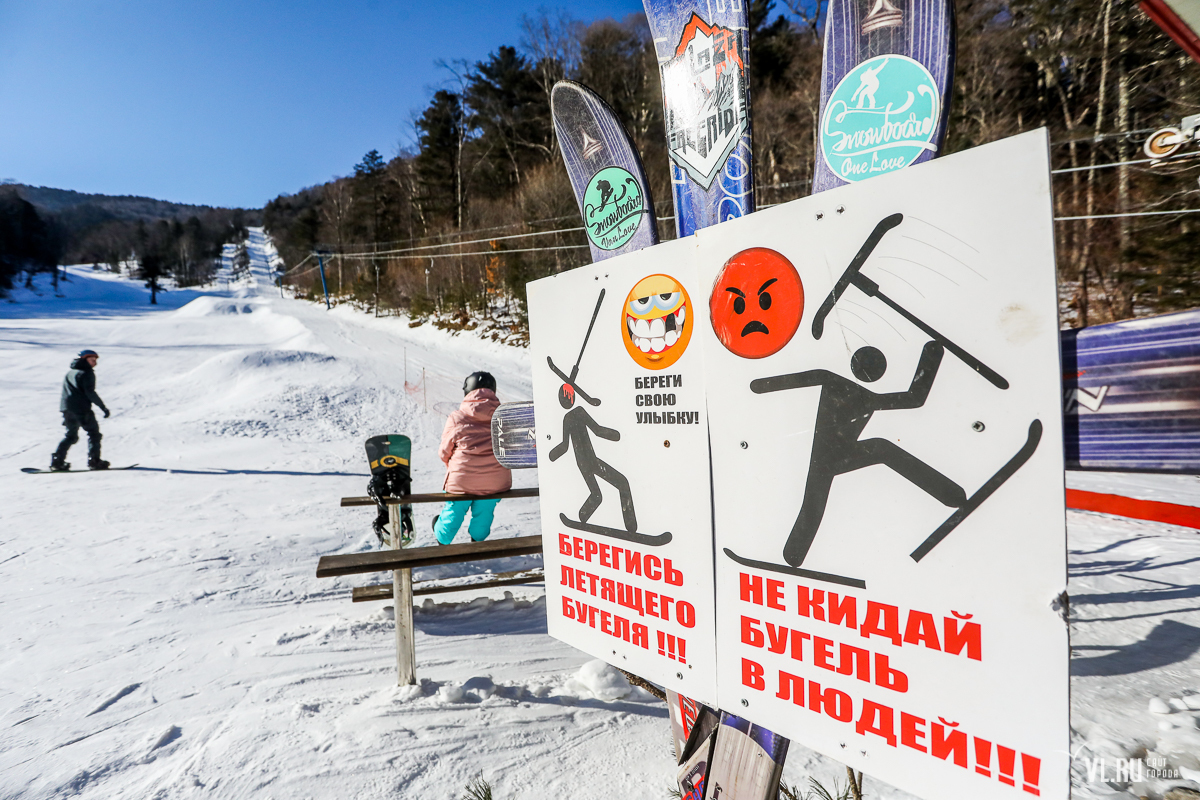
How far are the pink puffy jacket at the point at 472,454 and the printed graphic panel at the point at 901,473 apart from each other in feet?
10.6

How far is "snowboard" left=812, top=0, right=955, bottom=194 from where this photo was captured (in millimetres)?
1093

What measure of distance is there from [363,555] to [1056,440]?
2.67 metres

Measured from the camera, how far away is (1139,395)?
34.3 inches

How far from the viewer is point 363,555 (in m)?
2.73

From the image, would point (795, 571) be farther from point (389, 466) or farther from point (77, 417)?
point (77, 417)

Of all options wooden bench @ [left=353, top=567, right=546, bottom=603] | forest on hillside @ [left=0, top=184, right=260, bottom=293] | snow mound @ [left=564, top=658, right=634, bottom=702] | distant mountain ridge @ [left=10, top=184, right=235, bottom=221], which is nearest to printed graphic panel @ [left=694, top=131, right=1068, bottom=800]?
snow mound @ [left=564, top=658, right=634, bottom=702]

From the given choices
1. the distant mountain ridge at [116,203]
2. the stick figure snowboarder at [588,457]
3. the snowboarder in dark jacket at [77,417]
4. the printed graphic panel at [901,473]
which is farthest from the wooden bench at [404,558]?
the distant mountain ridge at [116,203]

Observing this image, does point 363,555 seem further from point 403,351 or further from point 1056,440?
point 403,351

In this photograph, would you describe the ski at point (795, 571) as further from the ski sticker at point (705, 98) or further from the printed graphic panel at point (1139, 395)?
the ski sticker at point (705, 98)

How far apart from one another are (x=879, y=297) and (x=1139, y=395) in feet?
1.27

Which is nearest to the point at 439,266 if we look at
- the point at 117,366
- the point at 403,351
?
the point at 403,351

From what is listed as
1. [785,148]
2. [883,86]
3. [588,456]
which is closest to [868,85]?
[883,86]

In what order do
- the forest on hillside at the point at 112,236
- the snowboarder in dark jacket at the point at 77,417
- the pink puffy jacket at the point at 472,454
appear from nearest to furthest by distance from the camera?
the pink puffy jacket at the point at 472,454 < the snowboarder in dark jacket at the point at 77,417 < the forest on hillside at the point at 112,236

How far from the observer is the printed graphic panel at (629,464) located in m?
1.33
